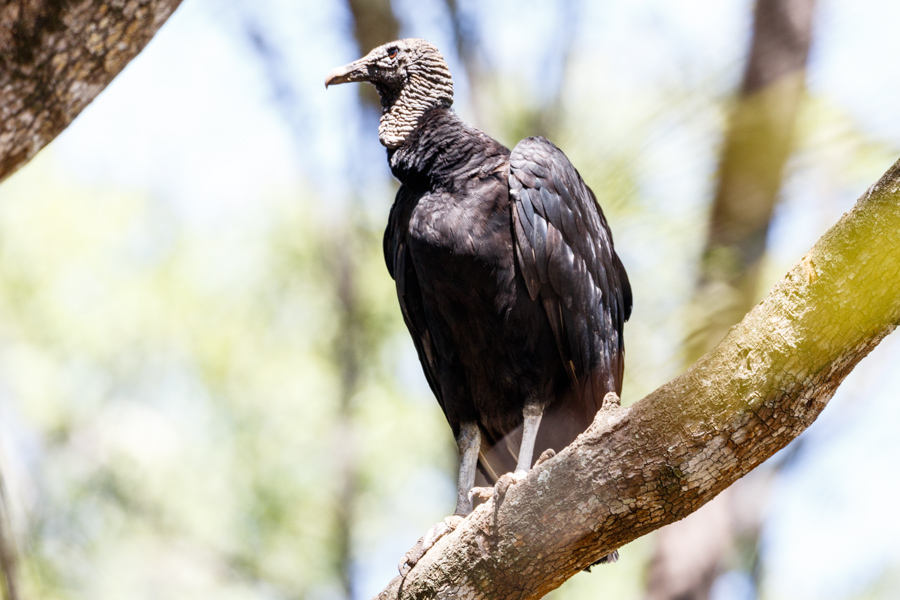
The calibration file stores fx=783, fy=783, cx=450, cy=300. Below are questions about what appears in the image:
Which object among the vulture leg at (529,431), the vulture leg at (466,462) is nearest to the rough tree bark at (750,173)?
the vulture leg at (529,431)

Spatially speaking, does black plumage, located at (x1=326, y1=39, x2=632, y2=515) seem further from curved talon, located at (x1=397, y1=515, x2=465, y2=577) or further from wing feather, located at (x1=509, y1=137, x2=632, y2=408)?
curved talon, located at (x1=397, y1=515, x2=465, y2=577)

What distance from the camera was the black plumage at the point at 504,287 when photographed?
310 centimetres

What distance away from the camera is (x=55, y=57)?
279 cm

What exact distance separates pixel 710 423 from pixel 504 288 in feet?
4.23

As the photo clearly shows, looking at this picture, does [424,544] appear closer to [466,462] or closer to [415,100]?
[466,462]

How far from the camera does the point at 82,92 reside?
2887 millimetres

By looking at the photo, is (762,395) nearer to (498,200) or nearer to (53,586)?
(498,200)

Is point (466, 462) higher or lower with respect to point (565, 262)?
lower

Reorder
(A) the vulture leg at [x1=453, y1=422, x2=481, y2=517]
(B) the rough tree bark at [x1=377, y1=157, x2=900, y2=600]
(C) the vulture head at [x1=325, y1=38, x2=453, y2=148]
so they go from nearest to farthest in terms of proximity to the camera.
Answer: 1. (B) the rough tree bark at [x1=377, y1=157, x2=900, y2=600]
2. (A) the vulture leg at [x1=453, y1=422, x2=481, y2=517]
3. (C) the vulture head at [x1=325, y1=38, x2=453, y2=148]

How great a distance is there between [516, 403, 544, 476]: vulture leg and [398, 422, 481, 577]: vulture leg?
242mm

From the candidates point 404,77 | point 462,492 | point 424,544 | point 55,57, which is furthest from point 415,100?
point 424,544

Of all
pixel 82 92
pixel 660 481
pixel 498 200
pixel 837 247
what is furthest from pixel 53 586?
pixel 837 247

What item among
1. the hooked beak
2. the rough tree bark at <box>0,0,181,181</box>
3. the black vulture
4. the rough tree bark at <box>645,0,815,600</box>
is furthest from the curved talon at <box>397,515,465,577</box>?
the hooked beak

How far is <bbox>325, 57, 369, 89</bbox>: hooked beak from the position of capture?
3.85 meters
